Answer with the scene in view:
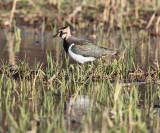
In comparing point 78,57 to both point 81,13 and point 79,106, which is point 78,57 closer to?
point 79,106

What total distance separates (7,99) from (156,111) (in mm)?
2031

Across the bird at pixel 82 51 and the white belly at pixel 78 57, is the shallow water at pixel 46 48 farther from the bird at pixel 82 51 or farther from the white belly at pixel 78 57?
the white belly at pixel 78 57

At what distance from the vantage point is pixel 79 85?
7.74 meters

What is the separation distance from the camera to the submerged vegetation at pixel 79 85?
5371mm

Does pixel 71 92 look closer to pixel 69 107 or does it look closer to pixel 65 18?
pixel 69 107

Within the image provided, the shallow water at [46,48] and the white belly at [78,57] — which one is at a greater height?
the white belly at [78,57]

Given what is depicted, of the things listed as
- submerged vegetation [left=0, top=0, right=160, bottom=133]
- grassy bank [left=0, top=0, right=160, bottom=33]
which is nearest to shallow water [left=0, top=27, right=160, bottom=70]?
submerged vegetation [left=0, top=0, right=160, bottom=133]

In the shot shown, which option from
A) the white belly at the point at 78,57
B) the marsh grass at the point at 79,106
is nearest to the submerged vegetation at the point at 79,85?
the marsh grass at the point at 79,106

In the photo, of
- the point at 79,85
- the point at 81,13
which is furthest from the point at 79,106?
the point at 81,13

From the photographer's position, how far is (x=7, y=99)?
641 centimetres

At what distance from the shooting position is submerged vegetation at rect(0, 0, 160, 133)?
5371 millimetres

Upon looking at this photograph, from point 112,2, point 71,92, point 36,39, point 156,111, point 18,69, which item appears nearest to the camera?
point 156,111

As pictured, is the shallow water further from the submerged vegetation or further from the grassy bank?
the grassy bank

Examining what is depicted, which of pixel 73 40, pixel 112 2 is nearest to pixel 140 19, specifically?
pixel 112 2
